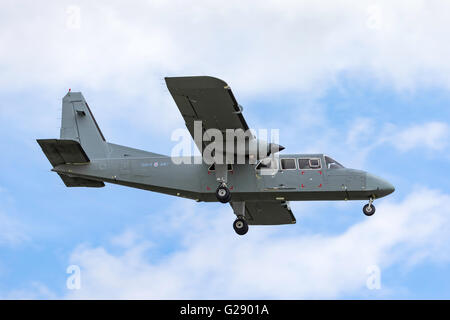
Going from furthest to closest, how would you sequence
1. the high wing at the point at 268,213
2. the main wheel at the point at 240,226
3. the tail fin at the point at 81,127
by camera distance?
the high wing at the point at 268,213 < the tail fin at the point at 81,127 < the main wheel at the point at 240,226

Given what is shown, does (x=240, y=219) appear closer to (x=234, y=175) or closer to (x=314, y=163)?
(x=234, y=175)

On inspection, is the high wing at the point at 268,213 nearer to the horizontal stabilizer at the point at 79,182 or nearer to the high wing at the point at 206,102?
the high wing at the point at 206,102

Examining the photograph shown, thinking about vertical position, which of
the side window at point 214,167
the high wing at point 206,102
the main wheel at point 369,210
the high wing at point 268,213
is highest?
the high wing at point 206,102

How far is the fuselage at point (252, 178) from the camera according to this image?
2966 cm

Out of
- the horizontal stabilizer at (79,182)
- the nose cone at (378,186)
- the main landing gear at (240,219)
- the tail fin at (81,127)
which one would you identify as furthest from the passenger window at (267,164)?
the horizontal stabilizer at (79,182)

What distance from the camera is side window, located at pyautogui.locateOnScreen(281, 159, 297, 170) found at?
98.1 feet

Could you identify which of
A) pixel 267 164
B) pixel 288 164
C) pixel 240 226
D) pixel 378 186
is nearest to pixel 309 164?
pixel 288 164

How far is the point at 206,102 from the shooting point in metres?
27.2

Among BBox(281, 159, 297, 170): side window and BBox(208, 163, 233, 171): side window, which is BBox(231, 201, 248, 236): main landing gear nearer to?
BBox(208, 163, 233, 171): side window

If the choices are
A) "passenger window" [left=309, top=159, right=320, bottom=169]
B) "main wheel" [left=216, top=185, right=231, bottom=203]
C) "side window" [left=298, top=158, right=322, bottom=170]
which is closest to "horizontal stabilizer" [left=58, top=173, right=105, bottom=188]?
"main wheel" [left=216, top=185, right=231, bottom=203]

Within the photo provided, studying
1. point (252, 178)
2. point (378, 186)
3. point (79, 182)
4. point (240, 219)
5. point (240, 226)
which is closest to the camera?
point (378, 186)

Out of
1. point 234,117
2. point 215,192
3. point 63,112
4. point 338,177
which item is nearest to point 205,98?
point 234,117

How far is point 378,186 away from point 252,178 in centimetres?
457

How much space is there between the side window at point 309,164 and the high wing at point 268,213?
2813 mm
